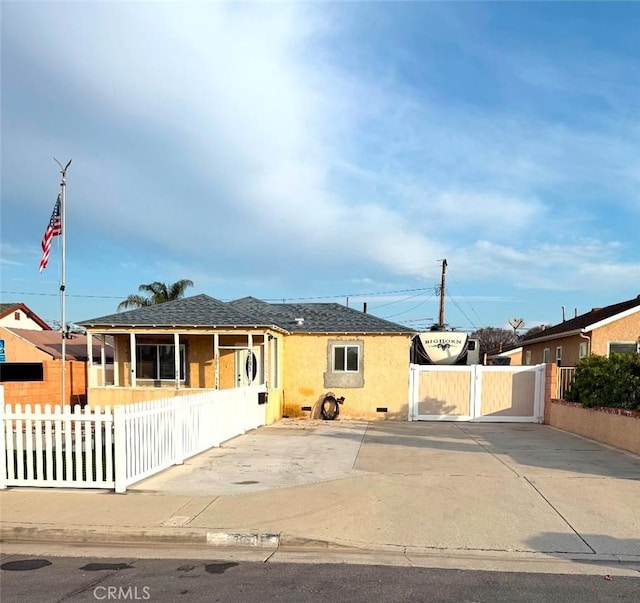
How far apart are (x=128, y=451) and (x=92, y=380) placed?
10.7 meters

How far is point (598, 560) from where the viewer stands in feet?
17.8

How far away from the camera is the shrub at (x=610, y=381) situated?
39.7 feet

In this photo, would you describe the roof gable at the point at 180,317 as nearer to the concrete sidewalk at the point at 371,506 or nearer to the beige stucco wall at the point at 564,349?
the concrete sidewalk at the point at 371,506

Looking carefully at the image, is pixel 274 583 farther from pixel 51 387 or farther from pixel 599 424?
pixel 51 387

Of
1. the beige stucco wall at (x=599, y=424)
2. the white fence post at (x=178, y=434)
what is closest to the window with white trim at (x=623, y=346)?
the beige stucco wall at (x=599, y=424)

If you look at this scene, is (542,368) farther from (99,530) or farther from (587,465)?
(99,530)

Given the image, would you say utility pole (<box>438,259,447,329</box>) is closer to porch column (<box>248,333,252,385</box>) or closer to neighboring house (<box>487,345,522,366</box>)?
neighboring house (<box>487,345,522,366</box>)

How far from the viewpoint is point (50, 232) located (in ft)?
63.1

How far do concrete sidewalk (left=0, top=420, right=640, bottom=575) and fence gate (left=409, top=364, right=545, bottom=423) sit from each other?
6743mm

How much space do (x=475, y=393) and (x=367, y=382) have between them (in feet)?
11.6

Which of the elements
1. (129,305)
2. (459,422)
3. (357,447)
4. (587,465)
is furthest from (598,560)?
(129,305)

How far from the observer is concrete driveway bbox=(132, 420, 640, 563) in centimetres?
598

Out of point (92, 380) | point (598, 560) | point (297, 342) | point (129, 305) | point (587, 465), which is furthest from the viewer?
point (129, 305)

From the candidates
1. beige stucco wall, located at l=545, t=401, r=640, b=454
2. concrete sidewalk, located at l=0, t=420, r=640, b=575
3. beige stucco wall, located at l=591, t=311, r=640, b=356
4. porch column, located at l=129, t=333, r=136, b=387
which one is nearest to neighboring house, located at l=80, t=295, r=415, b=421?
porch column, located at l=129, t=333, r=136, b=387
